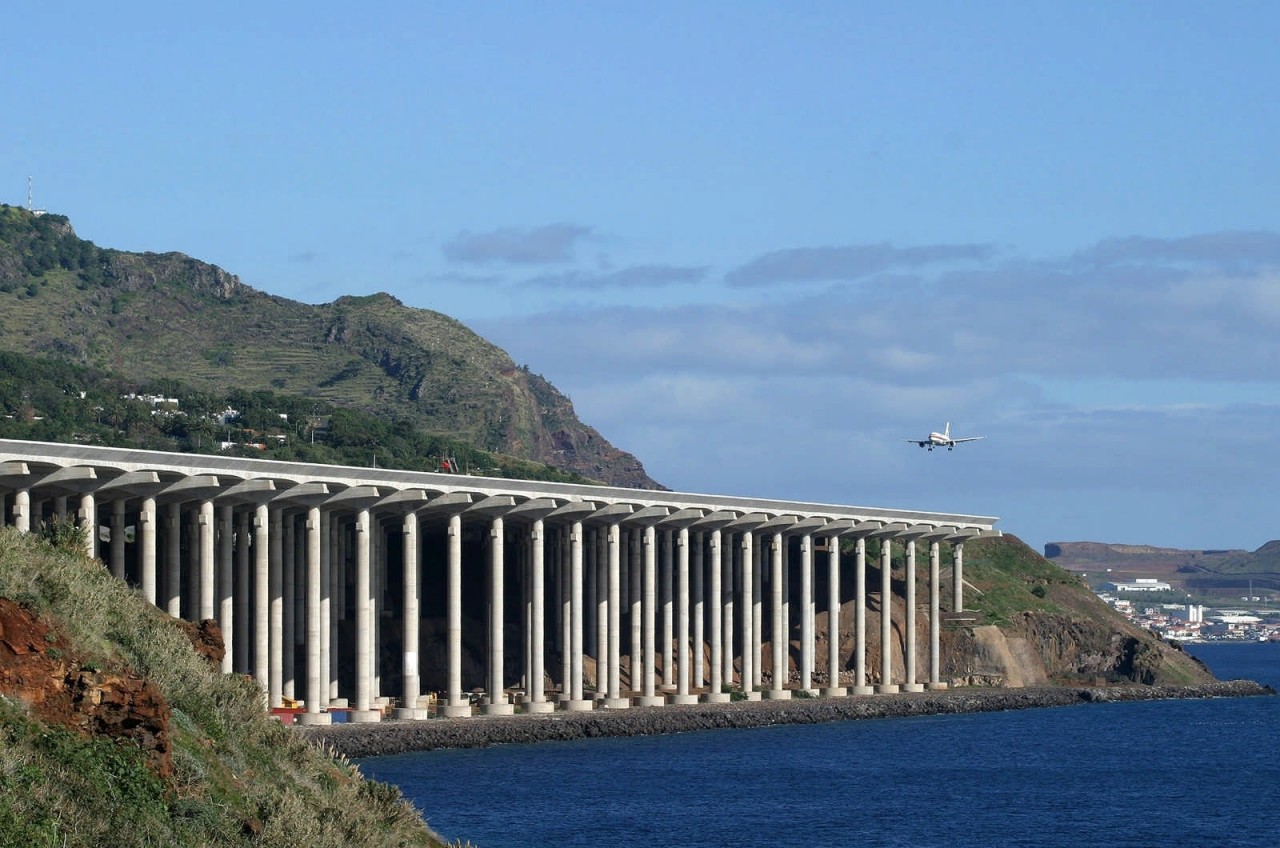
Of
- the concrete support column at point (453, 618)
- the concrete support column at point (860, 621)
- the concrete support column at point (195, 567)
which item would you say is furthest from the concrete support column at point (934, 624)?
the concrete support column at point (195, 567)

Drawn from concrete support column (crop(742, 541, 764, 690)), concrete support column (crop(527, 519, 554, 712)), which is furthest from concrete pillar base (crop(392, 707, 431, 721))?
concrete support column (crop(742, 541, 764, 690))

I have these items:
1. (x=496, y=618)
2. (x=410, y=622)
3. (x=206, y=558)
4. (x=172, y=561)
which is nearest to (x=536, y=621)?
(x=496, y=618)

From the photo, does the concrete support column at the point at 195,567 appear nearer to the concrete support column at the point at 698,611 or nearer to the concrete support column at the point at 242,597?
the concrete support column at the point at 242,597

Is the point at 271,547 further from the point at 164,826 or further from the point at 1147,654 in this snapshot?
the point at 1147,654

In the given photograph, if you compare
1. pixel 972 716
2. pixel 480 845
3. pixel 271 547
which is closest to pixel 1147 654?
pixel 972 716

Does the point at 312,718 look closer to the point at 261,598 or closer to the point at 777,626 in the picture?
the point at 261,598
